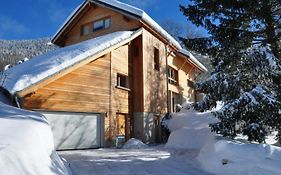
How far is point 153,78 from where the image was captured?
63.9ft

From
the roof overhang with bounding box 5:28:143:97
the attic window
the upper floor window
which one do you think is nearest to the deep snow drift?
the roof overhang with bounding box 5:28:143:97

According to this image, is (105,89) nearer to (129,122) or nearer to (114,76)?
(114,76)

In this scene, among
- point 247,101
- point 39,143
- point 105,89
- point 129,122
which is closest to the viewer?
point 39,143

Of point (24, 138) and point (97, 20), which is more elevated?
point (97, 20)

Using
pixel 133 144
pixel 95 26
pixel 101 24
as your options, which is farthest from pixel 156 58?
pixel 133 144

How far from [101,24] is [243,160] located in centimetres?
1560

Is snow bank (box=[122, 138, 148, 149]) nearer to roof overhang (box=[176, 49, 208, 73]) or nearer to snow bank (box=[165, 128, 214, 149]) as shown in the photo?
snow bank (box=[165, 128, 214, 149])

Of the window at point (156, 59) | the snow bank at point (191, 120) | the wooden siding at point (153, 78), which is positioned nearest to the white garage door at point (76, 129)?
the wooden siding at point (153, 78)

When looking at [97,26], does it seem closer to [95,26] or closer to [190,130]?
[95,26]

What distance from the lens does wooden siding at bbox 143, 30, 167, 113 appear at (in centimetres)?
1847

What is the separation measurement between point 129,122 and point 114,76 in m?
3.07

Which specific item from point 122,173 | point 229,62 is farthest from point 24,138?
→ point 229,62

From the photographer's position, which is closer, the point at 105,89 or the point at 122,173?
the point at 122,173

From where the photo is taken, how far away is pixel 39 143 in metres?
5.48
